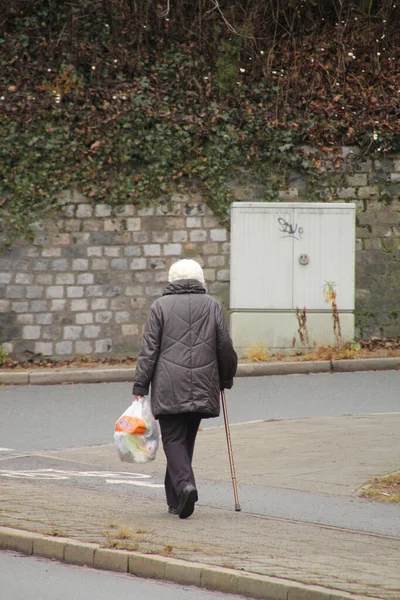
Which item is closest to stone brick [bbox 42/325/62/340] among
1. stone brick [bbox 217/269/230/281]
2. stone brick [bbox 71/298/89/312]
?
stone brick [bbox 71/298/89/312]

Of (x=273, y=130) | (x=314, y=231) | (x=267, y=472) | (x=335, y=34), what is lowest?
(x=267, y=472)

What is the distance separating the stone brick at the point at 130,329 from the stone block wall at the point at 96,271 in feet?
0.05

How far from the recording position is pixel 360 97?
18.6m

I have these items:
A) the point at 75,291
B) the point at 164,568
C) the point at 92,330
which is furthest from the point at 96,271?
the point at 164,568

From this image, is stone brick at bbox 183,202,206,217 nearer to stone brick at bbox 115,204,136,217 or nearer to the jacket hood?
stone brick at bbox 115,204,136,217

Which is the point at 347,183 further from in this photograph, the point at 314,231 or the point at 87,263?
the point at 87,263

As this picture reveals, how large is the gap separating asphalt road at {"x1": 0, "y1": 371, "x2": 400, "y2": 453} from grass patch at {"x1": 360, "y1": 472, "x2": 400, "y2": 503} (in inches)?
136

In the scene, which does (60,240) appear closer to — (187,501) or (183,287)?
(183,287)

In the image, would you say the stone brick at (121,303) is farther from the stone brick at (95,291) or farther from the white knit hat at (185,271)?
the white knit hat at (185,271)

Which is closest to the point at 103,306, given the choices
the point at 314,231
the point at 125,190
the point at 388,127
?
the point at 125,190

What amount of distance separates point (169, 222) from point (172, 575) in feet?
40.6

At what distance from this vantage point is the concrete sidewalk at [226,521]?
5680mm

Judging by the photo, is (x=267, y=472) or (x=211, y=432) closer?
(x=267, y=472)

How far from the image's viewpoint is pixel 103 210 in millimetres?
17812
